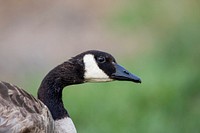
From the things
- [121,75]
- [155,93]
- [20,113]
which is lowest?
[155,93]

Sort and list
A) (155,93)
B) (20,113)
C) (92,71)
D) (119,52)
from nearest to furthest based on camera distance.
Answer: (20,113) < (92,71) < (155,93) < (119,52)

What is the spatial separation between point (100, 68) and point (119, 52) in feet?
20.7

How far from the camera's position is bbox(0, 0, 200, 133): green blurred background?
10781 mm

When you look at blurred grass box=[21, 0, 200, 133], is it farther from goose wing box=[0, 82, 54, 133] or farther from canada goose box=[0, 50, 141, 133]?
goose wing box=[0, 82, 54, 133]

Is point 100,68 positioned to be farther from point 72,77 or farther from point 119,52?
point 119,52

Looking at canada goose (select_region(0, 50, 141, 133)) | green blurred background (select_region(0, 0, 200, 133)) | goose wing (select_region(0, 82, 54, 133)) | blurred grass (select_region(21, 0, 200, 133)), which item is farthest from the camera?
green blurred background (select_region(0, 0, 200, 133))

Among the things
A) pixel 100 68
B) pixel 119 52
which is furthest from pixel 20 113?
pixel 119 52

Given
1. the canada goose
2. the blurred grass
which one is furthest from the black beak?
the blurred grass

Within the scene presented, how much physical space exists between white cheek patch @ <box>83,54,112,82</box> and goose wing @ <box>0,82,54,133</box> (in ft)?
2.36

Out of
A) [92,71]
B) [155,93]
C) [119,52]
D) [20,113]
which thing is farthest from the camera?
[119,52]

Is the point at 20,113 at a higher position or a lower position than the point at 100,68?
lower

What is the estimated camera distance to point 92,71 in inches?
321

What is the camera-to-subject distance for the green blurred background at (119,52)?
10.8 metres

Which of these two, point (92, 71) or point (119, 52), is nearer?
point (92, 71)
